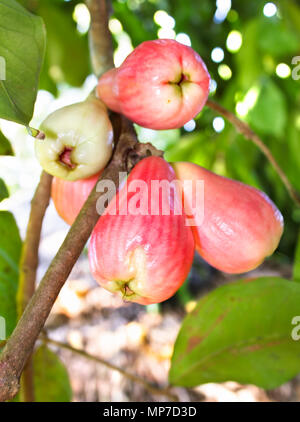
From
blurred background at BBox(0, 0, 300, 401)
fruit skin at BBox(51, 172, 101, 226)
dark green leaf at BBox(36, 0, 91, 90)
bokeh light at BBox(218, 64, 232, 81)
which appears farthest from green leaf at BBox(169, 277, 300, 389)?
bokeh light at BBox(218, 64, 232, 81)

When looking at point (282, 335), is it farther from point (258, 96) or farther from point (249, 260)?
point (258, 96)

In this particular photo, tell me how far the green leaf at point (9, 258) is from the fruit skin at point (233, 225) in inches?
9.4

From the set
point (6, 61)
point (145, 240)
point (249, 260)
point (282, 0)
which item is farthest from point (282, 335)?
point (282, 0)

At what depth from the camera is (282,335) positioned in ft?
2.11

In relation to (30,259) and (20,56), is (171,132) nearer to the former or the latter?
(30,259)

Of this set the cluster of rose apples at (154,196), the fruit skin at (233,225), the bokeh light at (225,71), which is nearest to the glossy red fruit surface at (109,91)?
the cluster of rose apples at (154,196)

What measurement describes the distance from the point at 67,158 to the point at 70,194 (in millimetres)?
69

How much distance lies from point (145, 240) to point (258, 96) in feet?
2.79

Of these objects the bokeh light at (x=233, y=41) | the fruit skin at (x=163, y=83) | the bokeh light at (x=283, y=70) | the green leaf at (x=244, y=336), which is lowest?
the green leaf at (x=244, y=336)

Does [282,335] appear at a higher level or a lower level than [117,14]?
lower

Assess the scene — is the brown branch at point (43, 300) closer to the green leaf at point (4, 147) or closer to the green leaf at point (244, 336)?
the green leaf at point (4, 147)

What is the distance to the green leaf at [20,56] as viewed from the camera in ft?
1.42

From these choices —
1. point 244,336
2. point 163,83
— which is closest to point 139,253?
point 163,83

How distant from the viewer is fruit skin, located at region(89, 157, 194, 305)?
455 mm
